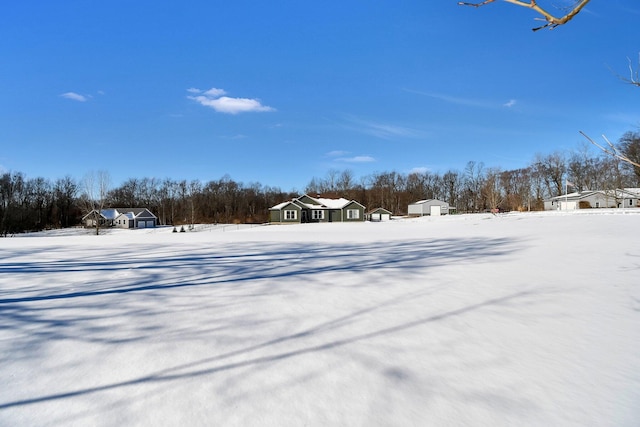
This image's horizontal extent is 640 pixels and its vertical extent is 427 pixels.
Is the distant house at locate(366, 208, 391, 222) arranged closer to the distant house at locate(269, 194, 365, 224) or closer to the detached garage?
the distant house at locate(269, 194, 365, 224)

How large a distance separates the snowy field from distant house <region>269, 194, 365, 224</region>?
126 ft

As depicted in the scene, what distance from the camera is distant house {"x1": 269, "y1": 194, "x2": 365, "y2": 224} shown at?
146 feet

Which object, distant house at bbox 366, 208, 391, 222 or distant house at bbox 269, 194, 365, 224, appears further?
distant house at bbox 366, 208, 391, 222

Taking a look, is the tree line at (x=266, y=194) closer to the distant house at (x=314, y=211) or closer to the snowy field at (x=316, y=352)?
the distant house at (x=314, y=211)

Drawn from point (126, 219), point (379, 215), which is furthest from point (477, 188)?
point (126, 219)

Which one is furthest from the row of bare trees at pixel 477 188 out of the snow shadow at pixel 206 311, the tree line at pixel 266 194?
the snow shadow at pixel 206 311

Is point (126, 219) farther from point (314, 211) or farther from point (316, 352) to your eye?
point (316, 352)

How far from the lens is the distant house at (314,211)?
4441 cm

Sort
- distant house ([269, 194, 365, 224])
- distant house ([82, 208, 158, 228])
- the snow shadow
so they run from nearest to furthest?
the snow shadow, distant house ([269, 194, 365, 224]), distant house ([82, 208, 158, 228])

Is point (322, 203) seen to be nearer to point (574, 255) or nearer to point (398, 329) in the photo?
point (574, 255)

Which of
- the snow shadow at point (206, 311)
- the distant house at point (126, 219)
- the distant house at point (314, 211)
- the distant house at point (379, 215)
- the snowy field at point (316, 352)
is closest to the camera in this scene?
the snowy field at point (316, 352)

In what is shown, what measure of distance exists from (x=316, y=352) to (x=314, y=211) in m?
43.3

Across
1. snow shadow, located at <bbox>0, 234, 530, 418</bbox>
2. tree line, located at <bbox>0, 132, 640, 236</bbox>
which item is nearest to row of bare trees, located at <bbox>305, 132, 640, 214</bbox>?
tree line, located at <bbox>0, 132, 640, 236</bbox>

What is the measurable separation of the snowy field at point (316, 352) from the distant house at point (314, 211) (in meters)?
38.5
